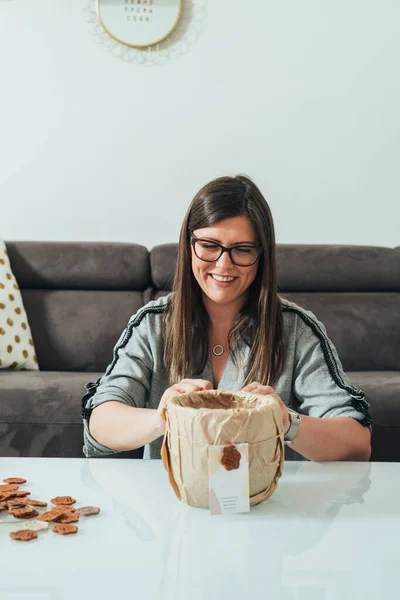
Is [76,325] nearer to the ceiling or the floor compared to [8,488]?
nearer to the floor

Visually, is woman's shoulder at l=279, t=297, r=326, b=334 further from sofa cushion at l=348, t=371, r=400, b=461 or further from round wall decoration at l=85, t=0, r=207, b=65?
round wall decoration at l=85, t=0, r=207, b=65

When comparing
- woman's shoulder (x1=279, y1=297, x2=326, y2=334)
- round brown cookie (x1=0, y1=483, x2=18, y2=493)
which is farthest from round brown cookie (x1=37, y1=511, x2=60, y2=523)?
woman's shoulder (x1=279, y1=297, x2=326, y2=334)

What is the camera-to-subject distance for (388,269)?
8.65ft

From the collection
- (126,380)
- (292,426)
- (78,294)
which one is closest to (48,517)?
(292,426)

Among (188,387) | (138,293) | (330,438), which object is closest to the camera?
(188,387)

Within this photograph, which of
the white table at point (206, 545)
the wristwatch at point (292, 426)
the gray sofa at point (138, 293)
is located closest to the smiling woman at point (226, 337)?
the wristwatch at point (292, 426)

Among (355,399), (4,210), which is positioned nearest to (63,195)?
(4,210)

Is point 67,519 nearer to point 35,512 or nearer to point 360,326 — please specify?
point 35,512

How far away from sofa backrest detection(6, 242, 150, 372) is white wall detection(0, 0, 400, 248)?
35 centimetres

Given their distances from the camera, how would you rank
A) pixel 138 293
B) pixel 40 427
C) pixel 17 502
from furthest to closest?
1. pixel 138 293
2. pixel 40 427
3. pixel 17 502

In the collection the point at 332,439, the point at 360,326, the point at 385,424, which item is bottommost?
the point at 385,424

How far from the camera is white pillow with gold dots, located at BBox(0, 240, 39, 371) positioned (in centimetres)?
234

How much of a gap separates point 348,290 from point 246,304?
4.36 ft

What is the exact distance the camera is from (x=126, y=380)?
1307 mm
